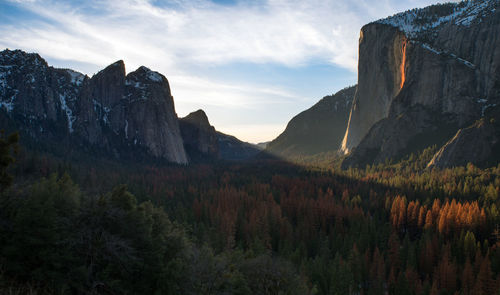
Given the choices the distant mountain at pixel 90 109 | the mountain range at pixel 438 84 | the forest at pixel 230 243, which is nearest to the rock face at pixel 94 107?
the distant mountain at pixel 90 109

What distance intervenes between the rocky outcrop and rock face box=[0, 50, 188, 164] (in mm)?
130156

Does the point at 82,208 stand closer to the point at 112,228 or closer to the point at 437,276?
the point at 112,228

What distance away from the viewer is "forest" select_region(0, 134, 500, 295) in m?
18.4

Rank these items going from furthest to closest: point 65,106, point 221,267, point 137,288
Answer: point 65,106, point 221,267, point 137,288

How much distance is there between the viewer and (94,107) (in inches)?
6161

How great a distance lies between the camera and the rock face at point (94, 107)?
125 m

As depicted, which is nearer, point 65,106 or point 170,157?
point 65,106

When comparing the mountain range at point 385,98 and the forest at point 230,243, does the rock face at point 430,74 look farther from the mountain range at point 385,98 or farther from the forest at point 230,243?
the forest at point 230,243

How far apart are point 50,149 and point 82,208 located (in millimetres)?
111218

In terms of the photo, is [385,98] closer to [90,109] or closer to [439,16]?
[439,16]

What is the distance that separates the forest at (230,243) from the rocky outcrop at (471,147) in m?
15.7

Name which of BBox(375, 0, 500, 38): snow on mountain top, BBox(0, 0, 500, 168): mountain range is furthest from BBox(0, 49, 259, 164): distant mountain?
BBox(375, 0, 500, 38): snow on mountain top

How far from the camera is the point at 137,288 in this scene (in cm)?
2011

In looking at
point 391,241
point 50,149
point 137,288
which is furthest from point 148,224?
point 50,149
